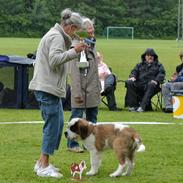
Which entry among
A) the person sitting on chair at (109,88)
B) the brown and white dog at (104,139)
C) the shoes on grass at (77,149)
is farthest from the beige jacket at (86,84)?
the person sitting on chair at (109,88)

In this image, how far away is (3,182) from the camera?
6727 mm

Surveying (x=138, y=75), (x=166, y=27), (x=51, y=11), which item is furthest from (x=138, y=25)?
(x=138, y=75)

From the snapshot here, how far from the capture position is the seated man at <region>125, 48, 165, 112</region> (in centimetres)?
1346

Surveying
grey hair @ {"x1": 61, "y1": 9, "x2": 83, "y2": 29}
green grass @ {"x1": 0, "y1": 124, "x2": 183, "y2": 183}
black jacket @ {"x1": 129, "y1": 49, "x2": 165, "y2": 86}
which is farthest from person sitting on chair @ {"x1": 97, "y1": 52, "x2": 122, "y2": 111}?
grey hair @ {"x1": 61, "y1": 9, "x2": 83, "y2": 29}

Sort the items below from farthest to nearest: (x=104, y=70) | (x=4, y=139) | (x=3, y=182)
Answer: (x=104, y=70), (x=4, y=139), (x=3, y=182)

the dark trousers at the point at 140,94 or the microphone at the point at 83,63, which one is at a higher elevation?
the microphone at the point at 83,63

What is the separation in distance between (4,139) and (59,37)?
10.2 feet

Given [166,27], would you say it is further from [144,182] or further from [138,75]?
[144,182]

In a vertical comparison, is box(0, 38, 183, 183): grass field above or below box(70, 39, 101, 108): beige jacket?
below

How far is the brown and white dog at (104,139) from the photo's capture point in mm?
6949

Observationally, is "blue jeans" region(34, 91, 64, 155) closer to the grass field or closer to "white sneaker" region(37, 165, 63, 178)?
"white sneaker" region(37, 165, 63, 178)

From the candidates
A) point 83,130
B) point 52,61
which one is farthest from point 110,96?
point 52,61

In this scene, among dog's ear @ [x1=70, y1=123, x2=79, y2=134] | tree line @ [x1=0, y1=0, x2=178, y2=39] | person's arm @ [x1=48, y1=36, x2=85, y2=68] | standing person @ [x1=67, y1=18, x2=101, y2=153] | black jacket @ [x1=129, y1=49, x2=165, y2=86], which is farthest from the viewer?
tree line @ [x1=0, y1=0, x2=178, y2=39]

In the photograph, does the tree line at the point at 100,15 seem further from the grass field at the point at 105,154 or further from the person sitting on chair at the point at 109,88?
the grass field at the point at 105,154
